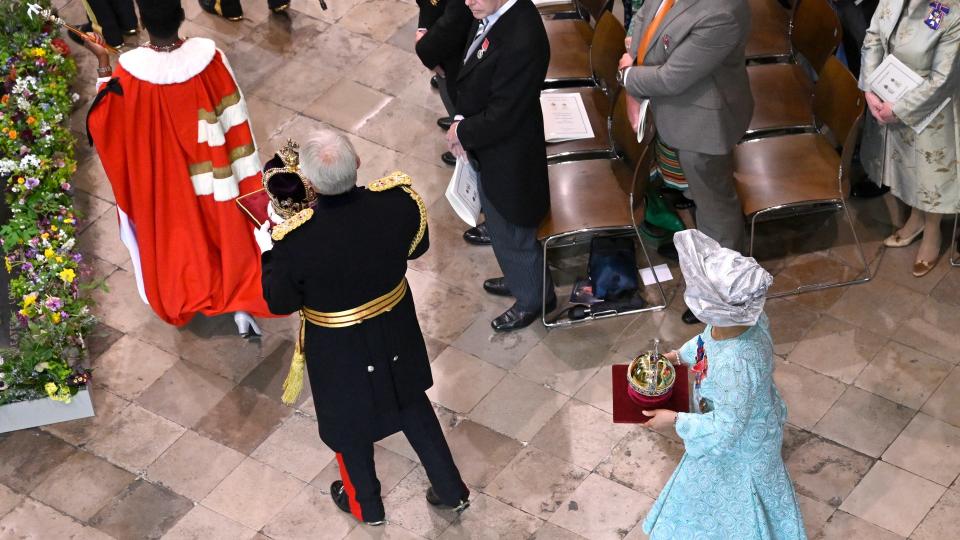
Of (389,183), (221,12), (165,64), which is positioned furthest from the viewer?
(221,12)

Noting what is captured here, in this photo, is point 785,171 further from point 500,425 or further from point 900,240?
point 500,425

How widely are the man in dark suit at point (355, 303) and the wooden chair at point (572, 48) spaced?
2.46 metres

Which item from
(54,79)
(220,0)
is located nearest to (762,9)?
(220,0)

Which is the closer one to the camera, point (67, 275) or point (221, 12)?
point (67, 275)

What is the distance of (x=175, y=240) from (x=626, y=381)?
2446 mm

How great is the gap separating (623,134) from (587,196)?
0.37 metres

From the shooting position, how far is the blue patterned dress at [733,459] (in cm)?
424

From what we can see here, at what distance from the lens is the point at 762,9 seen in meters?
7.29

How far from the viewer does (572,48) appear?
7.19 meters

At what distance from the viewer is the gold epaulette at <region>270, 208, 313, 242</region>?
443 centimetres

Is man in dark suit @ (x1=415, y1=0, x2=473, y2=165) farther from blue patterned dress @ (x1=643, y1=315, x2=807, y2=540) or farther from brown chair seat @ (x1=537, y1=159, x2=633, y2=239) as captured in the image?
blue patterned dress @ (x1=643, y1=315, x2=807, y2=540)

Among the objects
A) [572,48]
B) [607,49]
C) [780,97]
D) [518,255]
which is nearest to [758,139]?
[780,97]

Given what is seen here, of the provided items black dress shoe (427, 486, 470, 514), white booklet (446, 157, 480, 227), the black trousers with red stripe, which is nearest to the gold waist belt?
the black trousers with red stripe

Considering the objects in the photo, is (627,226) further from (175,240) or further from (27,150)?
(27,150)
